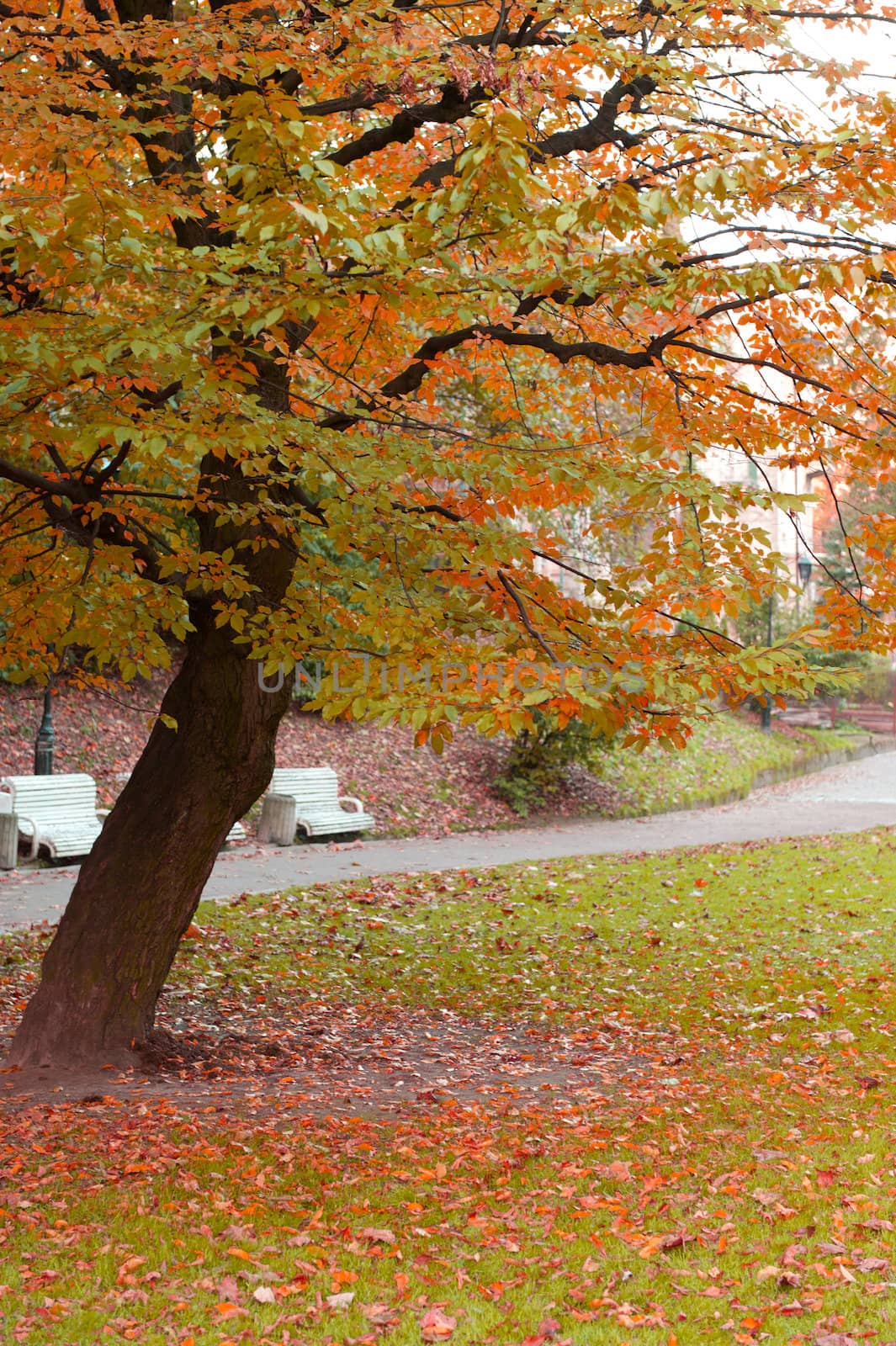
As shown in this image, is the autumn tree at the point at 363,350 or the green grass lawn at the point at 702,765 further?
the green grass lawn at the point at 702,765

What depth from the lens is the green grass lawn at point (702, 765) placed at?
19.1 m

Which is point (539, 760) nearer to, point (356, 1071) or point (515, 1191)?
point (356, 1071)

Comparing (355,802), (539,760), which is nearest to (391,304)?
(355,802)

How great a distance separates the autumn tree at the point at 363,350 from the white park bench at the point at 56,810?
4835 mm

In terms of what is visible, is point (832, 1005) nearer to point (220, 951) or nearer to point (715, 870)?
point (220, 951)

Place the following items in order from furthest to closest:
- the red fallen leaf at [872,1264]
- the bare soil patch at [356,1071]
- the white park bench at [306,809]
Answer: the white park bench at [306,809], the bare soil patch at [356,1071], the red fallen leaf at [872,1264]

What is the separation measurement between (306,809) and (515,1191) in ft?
32.4

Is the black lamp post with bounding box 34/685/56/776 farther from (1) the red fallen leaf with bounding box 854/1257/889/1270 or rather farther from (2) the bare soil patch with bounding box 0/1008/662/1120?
(1) the red fallen leaf with bounding box 854/1257/889/1270

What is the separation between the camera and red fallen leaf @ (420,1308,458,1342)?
3.38 m

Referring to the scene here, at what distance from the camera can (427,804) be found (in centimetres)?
1675

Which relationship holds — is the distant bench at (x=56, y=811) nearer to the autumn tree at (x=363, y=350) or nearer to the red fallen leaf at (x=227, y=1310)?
the autumn tree at (x=363, y=350)

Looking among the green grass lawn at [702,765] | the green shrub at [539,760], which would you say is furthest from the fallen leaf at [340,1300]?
the green shrub at [539,760]

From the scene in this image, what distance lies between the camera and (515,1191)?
181 inches

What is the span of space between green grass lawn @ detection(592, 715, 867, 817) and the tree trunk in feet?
28.1
